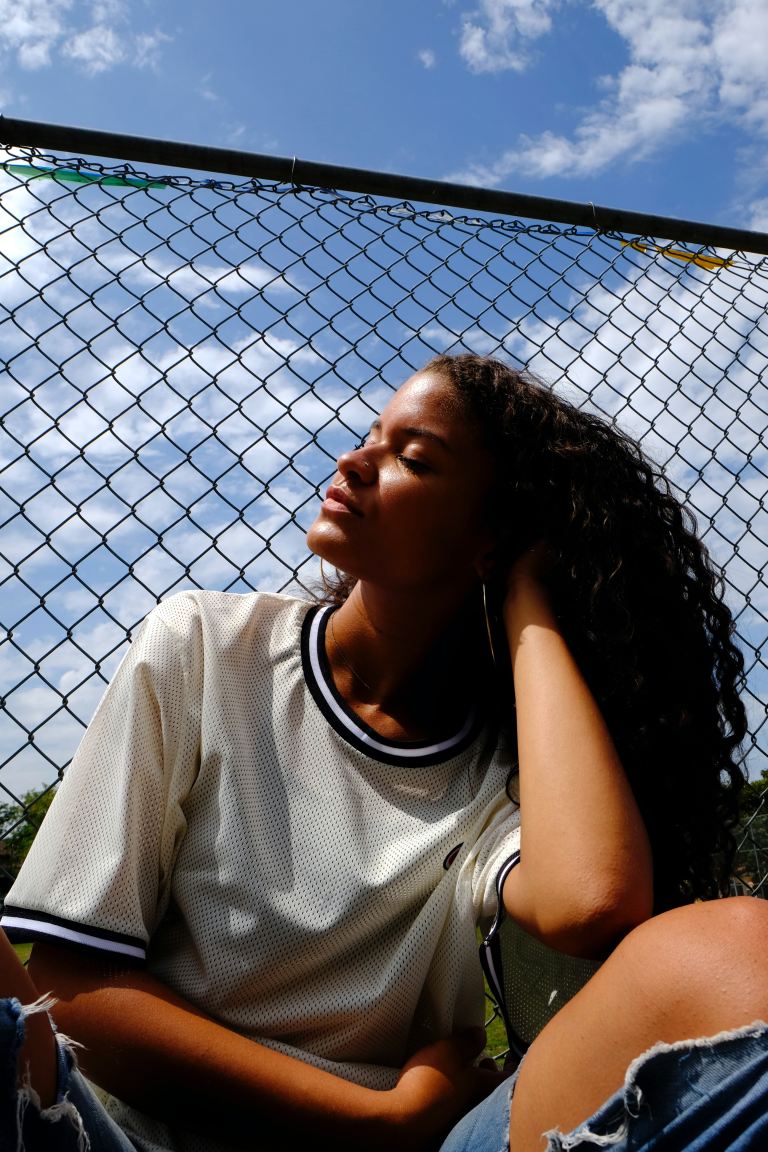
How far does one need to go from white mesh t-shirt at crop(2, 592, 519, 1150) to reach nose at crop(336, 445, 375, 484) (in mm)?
344

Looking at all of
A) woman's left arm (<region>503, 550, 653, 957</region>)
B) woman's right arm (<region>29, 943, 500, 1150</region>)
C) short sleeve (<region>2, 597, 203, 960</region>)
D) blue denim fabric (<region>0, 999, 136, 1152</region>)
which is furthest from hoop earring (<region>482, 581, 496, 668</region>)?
blue denim fabric (<region>0, 999, 136, 1152</region>)

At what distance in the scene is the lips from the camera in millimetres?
1758

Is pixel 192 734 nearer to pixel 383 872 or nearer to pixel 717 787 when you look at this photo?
pixel 383 872

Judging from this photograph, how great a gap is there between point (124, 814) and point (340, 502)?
0.70 metres

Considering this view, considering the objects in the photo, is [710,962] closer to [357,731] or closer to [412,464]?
[357,731]

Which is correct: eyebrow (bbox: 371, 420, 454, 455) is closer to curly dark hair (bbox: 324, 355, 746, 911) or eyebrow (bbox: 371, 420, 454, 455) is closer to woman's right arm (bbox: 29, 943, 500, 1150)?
curly dark hair (bbox: 324, 355, 746, 911)

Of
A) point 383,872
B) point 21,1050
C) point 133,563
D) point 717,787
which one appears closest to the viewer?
point 21,1050

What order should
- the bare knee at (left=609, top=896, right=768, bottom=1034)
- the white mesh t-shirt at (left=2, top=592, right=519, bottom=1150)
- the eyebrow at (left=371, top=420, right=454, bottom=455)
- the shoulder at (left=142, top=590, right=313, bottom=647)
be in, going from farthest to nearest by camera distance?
the eyebrow at (left=371, top=420, right=454, bottom=455) → the shoulder at (left=142, top=590, right=313, bottom=647) → the white mesh t-shirt at (left=2, top=592, right=519, bottom=1150) → the bare knee at (left=609, top=896, right=768, bottom=1034)

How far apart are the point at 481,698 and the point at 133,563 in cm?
82

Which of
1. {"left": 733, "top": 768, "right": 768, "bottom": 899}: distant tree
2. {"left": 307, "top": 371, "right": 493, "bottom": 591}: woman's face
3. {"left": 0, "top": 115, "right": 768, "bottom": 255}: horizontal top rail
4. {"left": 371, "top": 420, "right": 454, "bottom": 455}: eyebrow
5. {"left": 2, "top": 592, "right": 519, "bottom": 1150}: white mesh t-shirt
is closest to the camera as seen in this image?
{"left": 2, "top": 592, "right": 519, "bottom": 1150}: white mesh t-shirt

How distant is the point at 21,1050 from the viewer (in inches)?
34.1

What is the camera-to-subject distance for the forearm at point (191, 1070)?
1260 millimetres

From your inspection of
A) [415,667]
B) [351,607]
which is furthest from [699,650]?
[351,607]

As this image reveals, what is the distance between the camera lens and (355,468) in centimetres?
178
